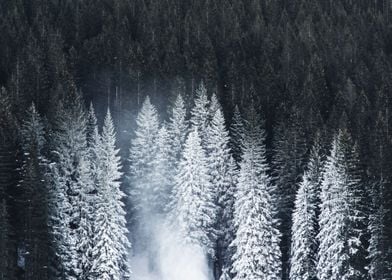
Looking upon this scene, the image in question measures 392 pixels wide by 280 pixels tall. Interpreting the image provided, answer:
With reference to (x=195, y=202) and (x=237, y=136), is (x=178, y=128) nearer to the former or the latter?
(x=237, y=136)

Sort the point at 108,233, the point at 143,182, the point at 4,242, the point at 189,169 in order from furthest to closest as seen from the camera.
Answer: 1. the point at 143,182
2. the point at 189,169
3. the point at 108,233
4. the point at 4,242

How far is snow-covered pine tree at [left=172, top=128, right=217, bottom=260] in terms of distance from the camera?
59812mm

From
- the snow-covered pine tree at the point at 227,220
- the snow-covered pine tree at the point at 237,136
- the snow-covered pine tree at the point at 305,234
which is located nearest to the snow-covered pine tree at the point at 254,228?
the snow-covered pine tree at the point at 227,220

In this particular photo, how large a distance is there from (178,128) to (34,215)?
70.7 feet

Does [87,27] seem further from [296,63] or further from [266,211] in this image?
[266,211]

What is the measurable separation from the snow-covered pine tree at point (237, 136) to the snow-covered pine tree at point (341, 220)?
12.1m

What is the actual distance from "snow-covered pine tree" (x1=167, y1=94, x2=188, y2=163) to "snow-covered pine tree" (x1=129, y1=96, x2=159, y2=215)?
1624 mm

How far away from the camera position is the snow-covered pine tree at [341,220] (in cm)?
5431

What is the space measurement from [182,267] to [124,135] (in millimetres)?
18077

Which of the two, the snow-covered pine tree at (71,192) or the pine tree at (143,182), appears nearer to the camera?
the snow-covered pine tree at (71,192)

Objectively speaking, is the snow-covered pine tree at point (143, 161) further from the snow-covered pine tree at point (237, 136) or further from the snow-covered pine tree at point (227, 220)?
the snow-covered pine tree at point (237, 136)

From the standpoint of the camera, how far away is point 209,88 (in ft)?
270

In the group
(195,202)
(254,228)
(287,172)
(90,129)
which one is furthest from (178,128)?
(254,228)

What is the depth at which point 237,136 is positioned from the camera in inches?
2717
